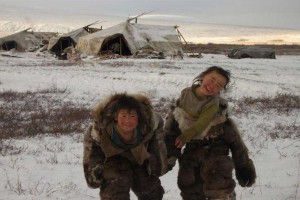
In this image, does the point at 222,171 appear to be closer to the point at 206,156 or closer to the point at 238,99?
the point at 206,156

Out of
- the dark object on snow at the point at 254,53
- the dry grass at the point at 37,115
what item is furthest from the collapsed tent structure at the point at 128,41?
the dry grass at the point at 37,115

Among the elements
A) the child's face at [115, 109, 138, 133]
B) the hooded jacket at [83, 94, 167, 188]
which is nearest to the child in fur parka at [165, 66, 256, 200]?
the hooded jacket at [83, 94, 167, 188]

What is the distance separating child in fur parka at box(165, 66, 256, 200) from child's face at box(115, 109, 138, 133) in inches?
16.7

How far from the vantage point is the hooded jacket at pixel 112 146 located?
3.23 meters

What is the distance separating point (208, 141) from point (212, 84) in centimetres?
46

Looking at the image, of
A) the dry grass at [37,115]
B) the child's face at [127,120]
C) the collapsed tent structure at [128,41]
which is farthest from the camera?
the collapsed tent structure at [128,41]

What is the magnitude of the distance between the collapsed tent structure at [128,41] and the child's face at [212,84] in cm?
2799

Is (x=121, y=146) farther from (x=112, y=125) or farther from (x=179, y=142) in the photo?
(x=179, y=142)

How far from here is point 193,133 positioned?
3.35 meters

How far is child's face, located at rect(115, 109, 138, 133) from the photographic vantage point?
320cm

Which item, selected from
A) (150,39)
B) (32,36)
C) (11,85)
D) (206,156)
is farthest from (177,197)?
(32,36)

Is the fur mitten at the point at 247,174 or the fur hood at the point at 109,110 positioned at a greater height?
the fur hood at the point at 109,110

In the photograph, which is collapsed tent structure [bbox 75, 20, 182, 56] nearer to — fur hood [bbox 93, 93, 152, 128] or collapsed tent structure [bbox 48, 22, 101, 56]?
collapsed tent structure [bbox 48, 22, 101, 56]

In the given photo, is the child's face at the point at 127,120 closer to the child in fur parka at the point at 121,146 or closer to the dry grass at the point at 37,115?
the child in fur parka at the point at 121,146
